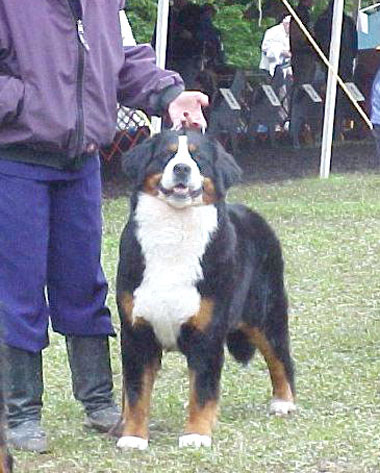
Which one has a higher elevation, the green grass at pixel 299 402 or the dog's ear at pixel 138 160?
the dog's ear at pixel 138 160

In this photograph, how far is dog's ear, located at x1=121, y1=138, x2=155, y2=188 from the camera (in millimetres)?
5336

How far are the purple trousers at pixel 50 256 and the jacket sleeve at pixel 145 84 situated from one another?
35cm

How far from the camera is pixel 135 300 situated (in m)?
5.42

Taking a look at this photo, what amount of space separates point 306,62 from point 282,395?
609 inches

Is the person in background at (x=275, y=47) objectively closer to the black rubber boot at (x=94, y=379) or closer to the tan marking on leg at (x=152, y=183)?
the black rubber boot at (x=94, y=379)

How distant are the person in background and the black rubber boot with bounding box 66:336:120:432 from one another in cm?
1863

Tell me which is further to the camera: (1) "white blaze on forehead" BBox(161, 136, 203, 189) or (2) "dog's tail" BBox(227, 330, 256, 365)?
(2) "dog's tail" BBox(227, 330, 256, 365)

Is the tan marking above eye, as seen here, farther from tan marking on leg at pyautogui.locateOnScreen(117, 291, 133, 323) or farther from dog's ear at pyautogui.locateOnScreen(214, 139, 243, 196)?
tan marking on leg at pyautogui.locateOnScreen(117, 291, 133, 323)

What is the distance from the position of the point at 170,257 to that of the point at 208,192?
312mm

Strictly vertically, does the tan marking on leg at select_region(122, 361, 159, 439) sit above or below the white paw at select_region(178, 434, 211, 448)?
above

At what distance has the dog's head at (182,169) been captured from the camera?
5.20 m

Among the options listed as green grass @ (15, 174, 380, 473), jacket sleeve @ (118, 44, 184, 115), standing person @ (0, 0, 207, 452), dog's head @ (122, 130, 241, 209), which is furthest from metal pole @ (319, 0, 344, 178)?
dog's head @ (122, 130, 241, 209)

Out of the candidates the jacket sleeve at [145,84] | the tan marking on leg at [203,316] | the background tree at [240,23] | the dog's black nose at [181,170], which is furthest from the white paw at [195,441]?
the background tree at [240,23]

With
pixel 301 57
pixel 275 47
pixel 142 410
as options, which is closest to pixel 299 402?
pixel 142 410
